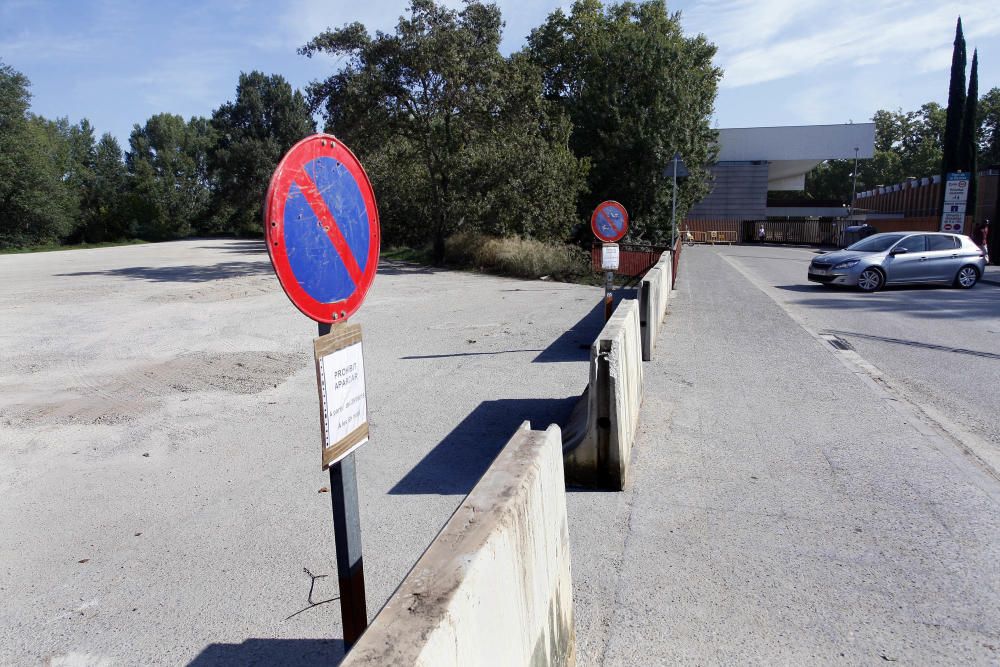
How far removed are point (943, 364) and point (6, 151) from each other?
2148 inches

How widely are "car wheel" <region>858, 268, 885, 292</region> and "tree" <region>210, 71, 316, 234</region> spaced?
1895 inches

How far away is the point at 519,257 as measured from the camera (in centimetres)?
2227

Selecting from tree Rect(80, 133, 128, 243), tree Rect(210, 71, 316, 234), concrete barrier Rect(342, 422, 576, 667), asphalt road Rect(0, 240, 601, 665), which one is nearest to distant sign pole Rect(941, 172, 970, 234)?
asphalt road Rect(0, 240, 601, 665)

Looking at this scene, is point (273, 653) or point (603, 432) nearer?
point (273, 653)

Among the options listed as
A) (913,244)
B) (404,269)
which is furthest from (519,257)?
(913,244)

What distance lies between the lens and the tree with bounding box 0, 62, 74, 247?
1815 inches

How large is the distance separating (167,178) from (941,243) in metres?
66.4

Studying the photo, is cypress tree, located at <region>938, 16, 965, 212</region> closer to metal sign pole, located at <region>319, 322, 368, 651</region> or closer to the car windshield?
the car windshield

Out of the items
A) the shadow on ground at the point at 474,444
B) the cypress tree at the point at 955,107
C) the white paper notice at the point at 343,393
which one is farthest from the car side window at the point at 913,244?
A: the cypress tree at the point at 955,107

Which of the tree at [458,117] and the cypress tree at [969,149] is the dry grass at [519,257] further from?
the cypress tree at [969,149]

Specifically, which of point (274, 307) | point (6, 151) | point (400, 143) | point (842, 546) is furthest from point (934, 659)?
point (6, 151)

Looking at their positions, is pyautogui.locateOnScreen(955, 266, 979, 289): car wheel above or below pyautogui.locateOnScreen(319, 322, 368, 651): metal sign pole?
below

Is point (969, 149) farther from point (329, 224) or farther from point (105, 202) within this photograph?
point (105, 202)

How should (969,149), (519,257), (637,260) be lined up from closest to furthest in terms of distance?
1. (637,260)
2. (519,257)
3. (969,149)
